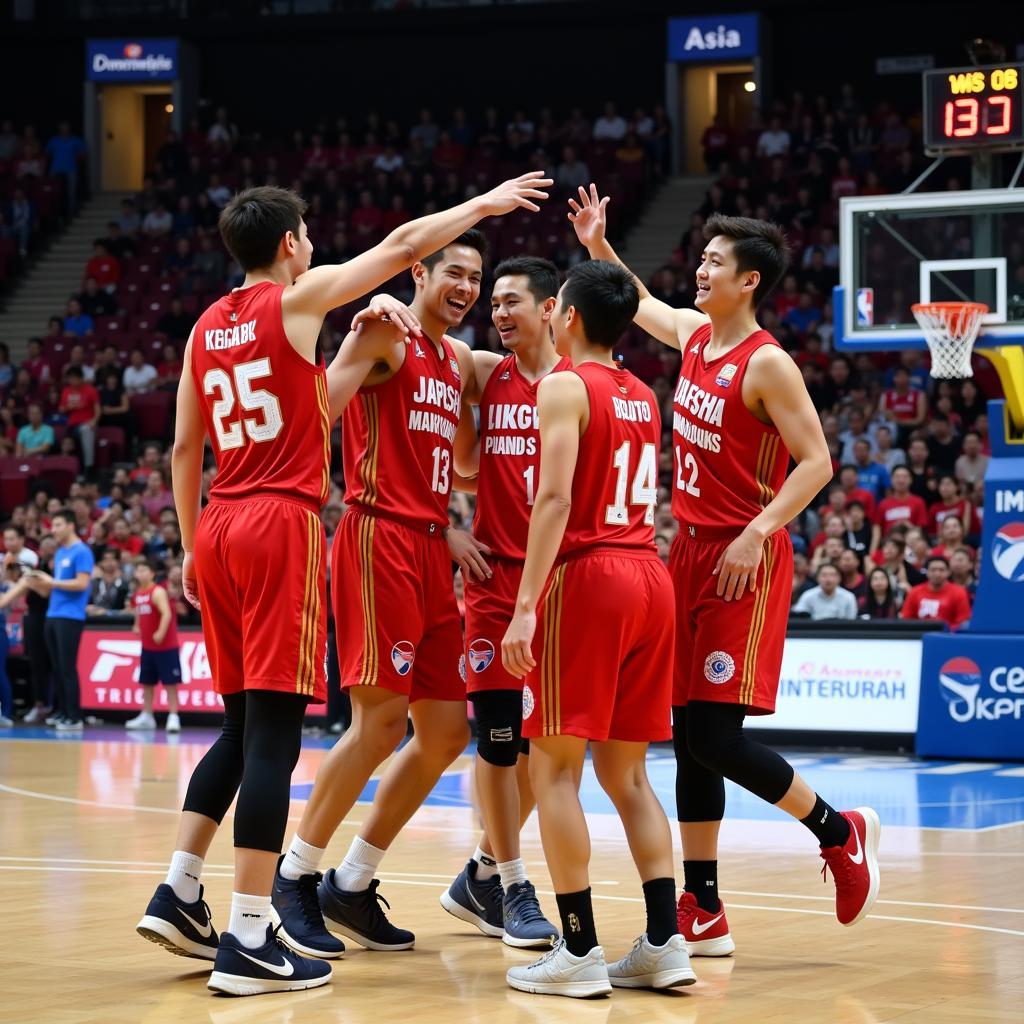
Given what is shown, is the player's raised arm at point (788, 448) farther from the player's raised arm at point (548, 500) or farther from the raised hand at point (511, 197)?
the raised hand at point (511, 197)

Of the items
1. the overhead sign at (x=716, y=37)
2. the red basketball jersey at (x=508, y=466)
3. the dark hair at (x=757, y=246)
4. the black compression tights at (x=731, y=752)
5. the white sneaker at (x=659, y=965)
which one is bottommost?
the white sneaker at (x=659, y=965)

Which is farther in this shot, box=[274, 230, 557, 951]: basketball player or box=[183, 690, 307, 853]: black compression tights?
box=[274, 230, 557, 951]: basketball player

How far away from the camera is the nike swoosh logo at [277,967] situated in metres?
5.09

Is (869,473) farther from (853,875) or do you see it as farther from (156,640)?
(853,875)

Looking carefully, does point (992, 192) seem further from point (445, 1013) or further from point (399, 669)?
point (445, 1013)

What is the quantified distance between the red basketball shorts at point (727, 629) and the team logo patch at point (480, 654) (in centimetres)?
68

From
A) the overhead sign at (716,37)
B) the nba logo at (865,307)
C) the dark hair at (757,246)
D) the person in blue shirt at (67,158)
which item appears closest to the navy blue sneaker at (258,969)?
the dark hair at (757,246)

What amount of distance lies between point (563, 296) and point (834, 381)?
1349cm

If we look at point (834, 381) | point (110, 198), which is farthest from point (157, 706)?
point (110, 198)

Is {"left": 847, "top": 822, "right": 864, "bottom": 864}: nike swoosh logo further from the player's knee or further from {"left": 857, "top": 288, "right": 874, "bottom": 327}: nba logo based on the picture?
{"left": 857, "top": 288, "right": 874, "bottom": 327}: nba logo

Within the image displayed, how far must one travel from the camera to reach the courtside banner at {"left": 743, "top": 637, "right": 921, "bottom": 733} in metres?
13.5

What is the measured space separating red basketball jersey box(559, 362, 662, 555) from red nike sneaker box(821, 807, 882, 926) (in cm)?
135

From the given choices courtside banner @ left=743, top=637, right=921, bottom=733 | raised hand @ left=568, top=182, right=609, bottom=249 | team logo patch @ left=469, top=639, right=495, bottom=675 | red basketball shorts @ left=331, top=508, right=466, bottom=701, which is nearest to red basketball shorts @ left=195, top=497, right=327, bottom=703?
red basketball shorts @ left=331, top=508, right=466, bottom=701

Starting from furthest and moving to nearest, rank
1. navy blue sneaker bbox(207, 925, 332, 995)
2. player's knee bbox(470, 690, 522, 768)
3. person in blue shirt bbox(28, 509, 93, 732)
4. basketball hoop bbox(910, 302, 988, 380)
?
person in blue shirt bbox(28, 509, 93, 732), basketball hoop bbox(910, 302, 988, 380), player's knee bbox(470, 690, 522, 768), navy blue sneaker bbox(207, 925, 332, 995)
